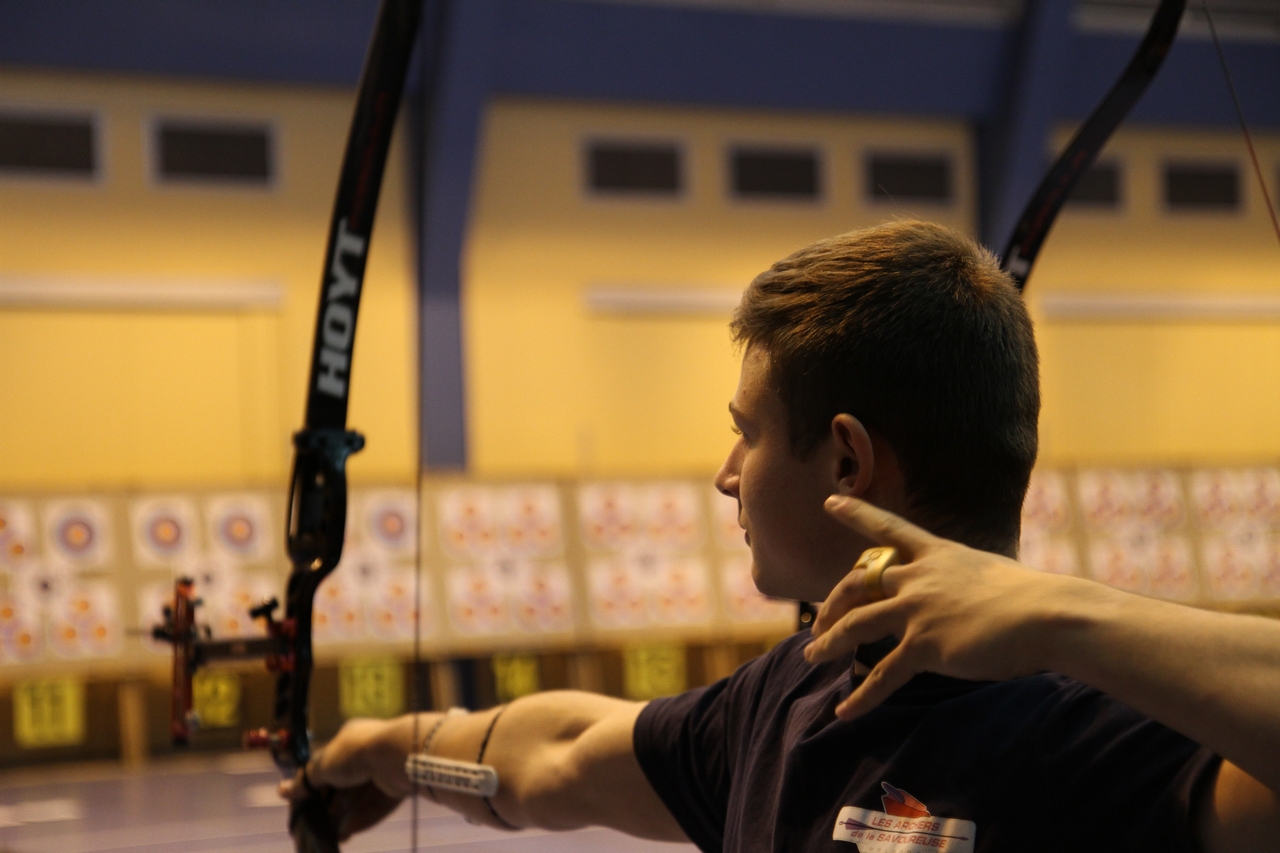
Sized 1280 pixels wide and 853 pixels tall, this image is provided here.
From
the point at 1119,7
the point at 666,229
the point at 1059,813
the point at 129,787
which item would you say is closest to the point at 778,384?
the point at 1059,813

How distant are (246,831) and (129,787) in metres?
1.18

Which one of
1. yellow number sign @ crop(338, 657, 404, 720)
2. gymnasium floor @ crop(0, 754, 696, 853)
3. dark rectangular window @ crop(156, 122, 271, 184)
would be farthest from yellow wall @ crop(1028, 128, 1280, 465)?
gymnasium floor @ crop(0, 754, 696, 853)

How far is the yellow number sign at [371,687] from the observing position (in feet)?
17.0

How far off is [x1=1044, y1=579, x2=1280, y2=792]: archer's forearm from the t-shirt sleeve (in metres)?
0.44

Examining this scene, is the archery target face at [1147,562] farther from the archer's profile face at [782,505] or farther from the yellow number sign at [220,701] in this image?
the archer's profile face at [782,505]

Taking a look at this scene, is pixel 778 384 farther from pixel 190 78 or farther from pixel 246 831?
pixel 190 78

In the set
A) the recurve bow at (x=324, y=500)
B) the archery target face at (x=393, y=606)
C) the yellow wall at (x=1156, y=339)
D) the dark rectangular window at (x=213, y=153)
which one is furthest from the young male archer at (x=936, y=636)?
the yellow wall at (x=1156, y=339)

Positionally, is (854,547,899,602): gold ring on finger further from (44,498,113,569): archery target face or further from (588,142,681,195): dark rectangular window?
(588,142,681,195): dark rectangular window

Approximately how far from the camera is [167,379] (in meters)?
5.56

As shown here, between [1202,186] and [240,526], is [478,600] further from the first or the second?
[1202,186]

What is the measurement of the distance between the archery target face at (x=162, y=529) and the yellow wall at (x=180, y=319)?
0.13 meters

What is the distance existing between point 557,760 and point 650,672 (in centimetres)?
450

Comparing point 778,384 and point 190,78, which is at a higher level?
point 190,78

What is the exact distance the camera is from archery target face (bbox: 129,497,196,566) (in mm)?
5055
